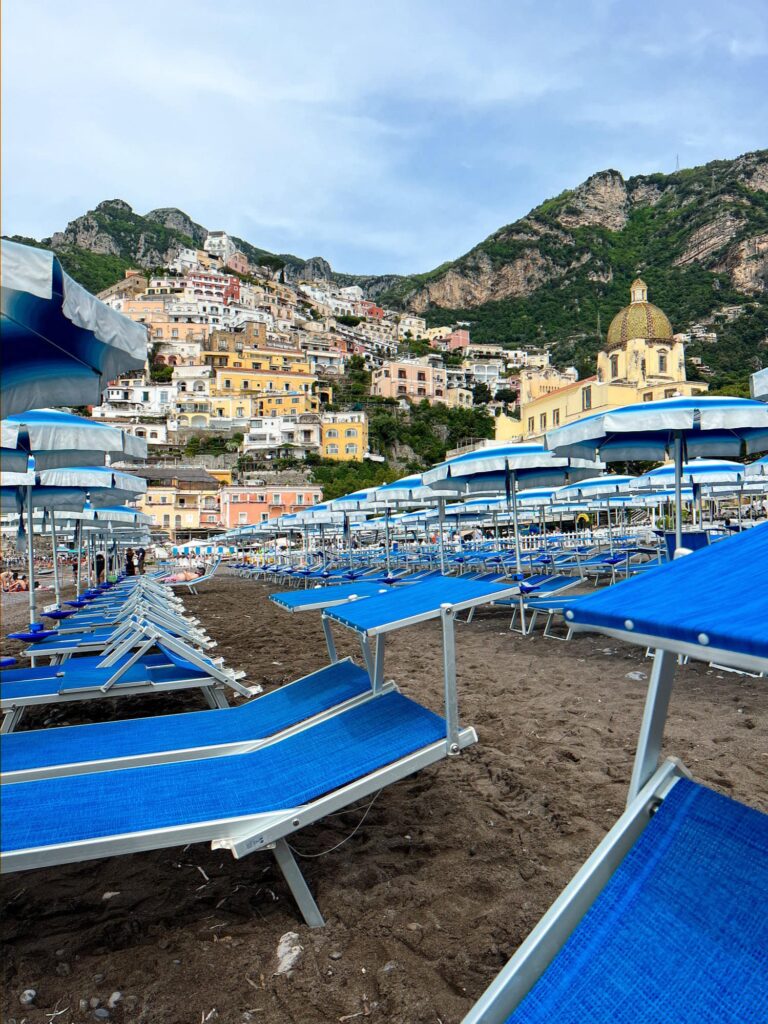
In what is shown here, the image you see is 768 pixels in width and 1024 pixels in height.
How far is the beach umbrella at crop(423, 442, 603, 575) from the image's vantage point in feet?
26.8

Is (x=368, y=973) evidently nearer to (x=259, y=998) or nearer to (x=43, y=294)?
(x=259, y=998)

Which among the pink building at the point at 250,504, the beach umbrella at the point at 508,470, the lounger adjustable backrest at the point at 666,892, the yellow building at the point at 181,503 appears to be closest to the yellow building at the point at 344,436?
the pink building at the point at 250,504

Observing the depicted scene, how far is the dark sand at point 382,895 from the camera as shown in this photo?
187 cm

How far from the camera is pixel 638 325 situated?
50.2 metres

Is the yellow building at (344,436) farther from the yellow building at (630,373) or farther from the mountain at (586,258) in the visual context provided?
the mountain at (586,258)

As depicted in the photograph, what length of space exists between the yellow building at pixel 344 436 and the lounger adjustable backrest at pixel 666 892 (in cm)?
6316

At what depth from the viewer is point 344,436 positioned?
65.2m

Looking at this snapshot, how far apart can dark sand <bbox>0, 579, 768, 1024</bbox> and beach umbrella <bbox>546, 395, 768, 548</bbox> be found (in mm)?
2424

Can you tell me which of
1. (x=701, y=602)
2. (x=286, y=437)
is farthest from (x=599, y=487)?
(x=286, y=437)

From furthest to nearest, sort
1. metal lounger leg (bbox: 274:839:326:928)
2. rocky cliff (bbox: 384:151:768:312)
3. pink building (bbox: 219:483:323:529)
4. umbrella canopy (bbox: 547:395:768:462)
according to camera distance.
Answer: rocky cliff (bbox: 384:151:768:312)
pink building (bbox: 219:483:323:529)
umbrella canopy (bbox: 547:395:768:462)
metal lounger leg (bbox: 274:839:326:928)

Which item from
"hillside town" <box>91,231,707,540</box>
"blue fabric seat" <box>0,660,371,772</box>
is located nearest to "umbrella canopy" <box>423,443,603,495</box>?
"blue fabric seat" <box>0,660,371,772</box>

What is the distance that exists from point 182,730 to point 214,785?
83 cm

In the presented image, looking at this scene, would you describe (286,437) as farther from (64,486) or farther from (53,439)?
(53,439)

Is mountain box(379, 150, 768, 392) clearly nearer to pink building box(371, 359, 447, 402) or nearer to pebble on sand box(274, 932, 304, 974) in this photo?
pink building box(371, 359, 447, 402)
